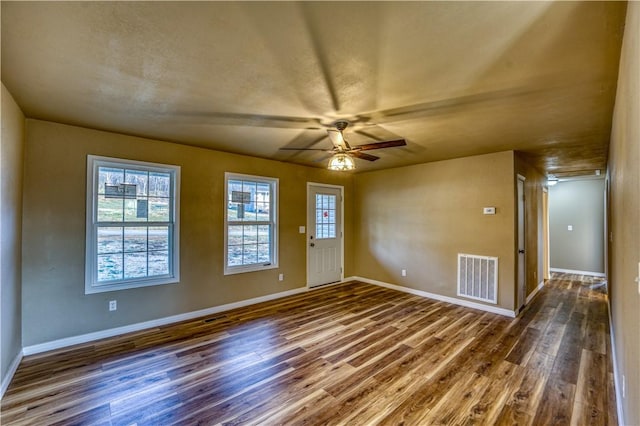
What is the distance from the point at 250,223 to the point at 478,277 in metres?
3.79

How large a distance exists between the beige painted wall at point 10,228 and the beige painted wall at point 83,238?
6.5 inches

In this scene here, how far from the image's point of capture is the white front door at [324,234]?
5.57 meters

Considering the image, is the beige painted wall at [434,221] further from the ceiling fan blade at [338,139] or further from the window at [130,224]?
the window at [130,224]

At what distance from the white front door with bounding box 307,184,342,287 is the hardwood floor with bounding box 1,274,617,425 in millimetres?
1622

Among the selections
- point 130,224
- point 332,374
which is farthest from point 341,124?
point 130,224

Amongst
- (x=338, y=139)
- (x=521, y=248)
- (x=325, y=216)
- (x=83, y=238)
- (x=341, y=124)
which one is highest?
(x=341, y=124)

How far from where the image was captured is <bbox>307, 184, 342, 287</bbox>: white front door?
18.3 ft

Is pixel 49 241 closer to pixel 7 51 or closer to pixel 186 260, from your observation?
pixel 186 260

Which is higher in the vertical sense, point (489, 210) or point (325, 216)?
point (489, 210)

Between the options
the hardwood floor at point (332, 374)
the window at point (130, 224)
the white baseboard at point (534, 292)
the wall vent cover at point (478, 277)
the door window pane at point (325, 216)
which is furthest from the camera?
the door window pane at point (325, 216)

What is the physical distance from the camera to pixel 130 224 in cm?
354

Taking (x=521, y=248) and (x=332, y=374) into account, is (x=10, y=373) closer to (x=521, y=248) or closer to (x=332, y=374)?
(x=332, y=374)

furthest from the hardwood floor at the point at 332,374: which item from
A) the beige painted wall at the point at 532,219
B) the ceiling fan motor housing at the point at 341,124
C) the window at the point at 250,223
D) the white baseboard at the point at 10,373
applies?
the ceiling fan motor housing at the point at 341,124

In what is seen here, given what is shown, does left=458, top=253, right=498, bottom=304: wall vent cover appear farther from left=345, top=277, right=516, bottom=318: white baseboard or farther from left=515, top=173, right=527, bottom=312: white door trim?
left=515, top=173, right=527, bottom=312: white door trim
